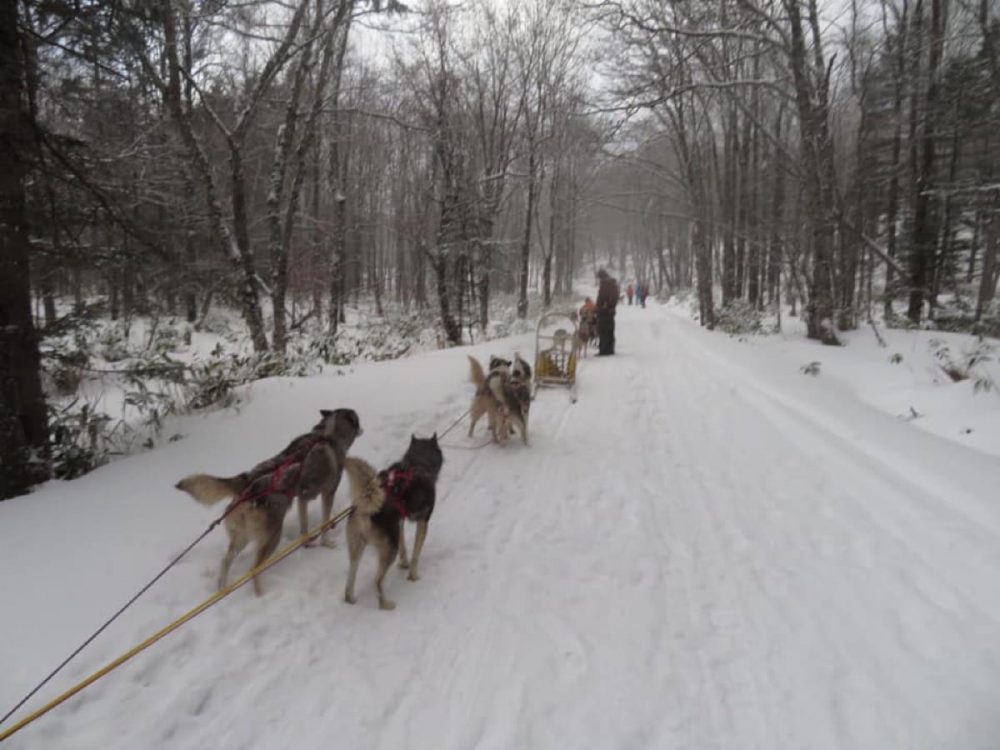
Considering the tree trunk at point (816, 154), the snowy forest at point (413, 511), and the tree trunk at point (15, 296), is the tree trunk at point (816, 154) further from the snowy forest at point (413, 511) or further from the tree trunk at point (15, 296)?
the tree trunk at point (15, 296)

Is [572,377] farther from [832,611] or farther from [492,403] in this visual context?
[832,611]

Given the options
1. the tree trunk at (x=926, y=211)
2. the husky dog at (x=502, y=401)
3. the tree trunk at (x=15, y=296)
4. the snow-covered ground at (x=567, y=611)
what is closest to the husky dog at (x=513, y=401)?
the husky dog at (x=502, y=401)

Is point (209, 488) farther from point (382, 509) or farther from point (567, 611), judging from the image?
point (567, 611)

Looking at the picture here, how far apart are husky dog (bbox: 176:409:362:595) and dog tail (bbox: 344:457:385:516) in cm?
57

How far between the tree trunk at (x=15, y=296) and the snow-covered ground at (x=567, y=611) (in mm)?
336

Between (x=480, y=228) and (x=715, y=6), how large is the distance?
8.21 metres

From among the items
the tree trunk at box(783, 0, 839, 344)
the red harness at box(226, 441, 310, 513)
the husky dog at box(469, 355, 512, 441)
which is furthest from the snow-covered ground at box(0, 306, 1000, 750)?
the tree trunk at box(783, 0, 839, 344)

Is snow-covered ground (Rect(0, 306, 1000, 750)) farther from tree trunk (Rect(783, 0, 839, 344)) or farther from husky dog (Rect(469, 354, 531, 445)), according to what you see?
tree trunk (Rect(783, 0, 839, 344))

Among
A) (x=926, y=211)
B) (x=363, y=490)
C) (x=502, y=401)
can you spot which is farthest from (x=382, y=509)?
(x=926, y=211)

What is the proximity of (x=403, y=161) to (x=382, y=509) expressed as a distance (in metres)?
25.2

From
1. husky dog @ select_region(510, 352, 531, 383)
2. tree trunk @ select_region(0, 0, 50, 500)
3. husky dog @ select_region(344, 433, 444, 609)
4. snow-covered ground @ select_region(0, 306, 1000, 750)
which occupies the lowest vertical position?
snow-covered ground @ select_region(0, 306, 1000, 750)

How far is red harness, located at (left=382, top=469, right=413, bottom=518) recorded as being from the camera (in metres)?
3.26

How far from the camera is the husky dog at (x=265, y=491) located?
10.3ft

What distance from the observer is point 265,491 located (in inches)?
128
